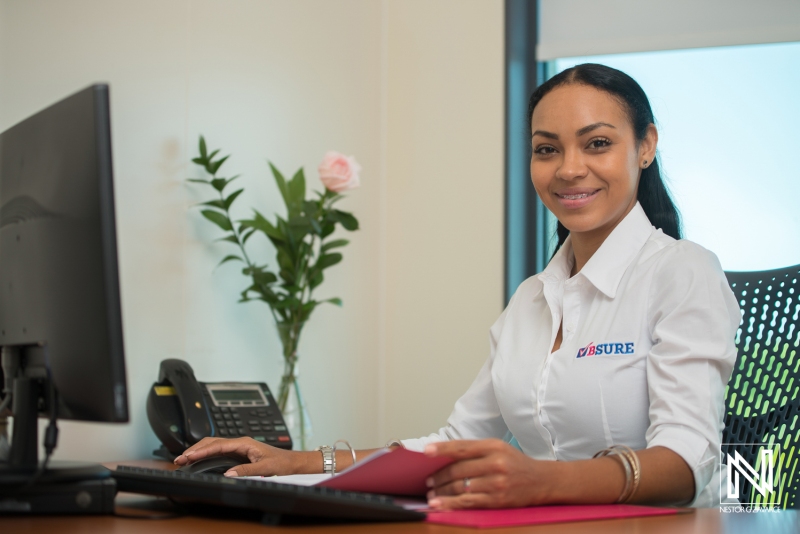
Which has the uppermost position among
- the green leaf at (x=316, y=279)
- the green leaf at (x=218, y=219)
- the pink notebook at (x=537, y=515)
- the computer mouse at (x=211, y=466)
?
the green leaf at (x=218, y=219)

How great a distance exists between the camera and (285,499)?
0.76 metres

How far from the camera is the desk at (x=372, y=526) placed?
78cm

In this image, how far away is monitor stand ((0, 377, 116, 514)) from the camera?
0.85m

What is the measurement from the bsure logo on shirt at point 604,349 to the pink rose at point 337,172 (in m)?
0.97

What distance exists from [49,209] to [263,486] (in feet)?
1.24

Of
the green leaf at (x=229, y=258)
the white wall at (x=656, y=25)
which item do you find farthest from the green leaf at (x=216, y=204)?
the white wall at (x=656, y=25)

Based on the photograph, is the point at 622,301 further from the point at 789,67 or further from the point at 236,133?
the point at 789,67

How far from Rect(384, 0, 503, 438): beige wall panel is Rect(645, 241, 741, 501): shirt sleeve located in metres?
1.46

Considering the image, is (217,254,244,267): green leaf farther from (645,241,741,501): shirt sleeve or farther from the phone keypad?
(645,241,741,501): shirt sleeve

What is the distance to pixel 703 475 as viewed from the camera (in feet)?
3.83

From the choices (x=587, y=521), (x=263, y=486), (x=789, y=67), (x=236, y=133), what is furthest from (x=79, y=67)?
(x=789, y=67)

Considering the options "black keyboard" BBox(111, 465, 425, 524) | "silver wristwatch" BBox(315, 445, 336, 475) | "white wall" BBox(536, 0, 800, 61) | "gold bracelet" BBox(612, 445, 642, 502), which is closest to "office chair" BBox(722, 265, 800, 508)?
"gold bracelet" BBox(612, 445, 642, 502)

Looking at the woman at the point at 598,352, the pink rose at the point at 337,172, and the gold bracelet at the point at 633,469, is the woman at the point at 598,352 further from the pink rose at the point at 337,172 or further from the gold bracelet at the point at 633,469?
the pink rose at the point at 337,172

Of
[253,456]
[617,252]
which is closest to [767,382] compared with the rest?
[617,252]
